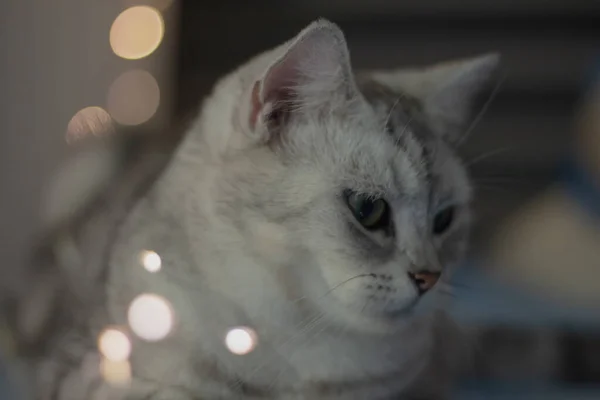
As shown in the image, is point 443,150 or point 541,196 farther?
point 541,196

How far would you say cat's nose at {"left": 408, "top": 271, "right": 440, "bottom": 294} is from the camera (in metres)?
0.61

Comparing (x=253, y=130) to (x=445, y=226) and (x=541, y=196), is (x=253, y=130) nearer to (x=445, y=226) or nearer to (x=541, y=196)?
(x=445, y=226)

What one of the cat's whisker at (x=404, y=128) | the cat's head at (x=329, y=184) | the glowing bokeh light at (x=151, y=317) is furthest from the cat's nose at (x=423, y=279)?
the glowing bokeh light at (x=151, y=317)

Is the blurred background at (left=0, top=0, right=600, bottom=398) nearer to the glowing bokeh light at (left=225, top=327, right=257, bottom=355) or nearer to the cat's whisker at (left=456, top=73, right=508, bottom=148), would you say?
the cat's whisker at (left=456, top=73, right=508, bottom=148)

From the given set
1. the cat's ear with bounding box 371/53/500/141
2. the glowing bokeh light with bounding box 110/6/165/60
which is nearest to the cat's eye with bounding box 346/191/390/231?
the cat's ear with bounding box 371/53/500/141

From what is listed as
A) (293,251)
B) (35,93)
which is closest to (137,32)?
(35,93)

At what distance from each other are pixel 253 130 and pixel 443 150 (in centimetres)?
19

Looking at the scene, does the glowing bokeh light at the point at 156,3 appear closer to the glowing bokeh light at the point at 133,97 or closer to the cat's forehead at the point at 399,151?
the glowing bokeh light at the point at 133,97

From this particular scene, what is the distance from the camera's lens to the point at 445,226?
707mm

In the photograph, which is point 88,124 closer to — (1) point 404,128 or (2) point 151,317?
(2) point 151,317

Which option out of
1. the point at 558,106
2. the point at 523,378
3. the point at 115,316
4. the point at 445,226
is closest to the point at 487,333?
the point at 523,378

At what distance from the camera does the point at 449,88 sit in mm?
730

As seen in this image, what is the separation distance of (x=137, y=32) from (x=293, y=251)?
1.31ft

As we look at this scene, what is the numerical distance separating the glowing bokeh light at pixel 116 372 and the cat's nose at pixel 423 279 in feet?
0.89
